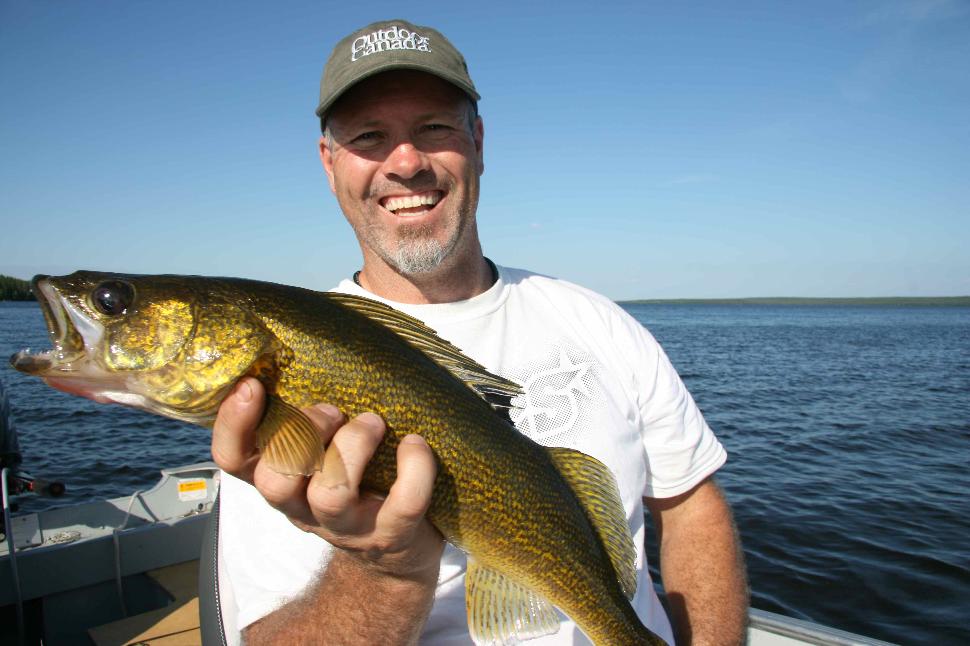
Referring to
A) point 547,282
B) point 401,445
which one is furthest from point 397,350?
point 547,282

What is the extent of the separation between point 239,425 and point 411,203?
1691 millimetres

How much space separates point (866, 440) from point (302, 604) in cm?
1757

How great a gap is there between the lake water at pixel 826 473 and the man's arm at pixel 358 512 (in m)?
7.95

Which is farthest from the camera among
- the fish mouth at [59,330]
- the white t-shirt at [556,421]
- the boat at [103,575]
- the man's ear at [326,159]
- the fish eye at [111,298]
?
the boat at [103,575]

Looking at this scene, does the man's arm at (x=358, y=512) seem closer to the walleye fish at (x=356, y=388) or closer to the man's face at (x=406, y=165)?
the walleye fish at (x=356, y=388)

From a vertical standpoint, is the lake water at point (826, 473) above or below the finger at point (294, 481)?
below

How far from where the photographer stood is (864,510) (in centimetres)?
1127

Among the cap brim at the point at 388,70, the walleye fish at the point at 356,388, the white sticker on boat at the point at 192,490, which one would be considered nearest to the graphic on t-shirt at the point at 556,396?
the walleye fish at the point at 356,388

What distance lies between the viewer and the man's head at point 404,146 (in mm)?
3191

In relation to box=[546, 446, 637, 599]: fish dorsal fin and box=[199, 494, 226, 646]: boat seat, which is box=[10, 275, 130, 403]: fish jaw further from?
box=[546, 446, 637, 599]: fish dorsal fin

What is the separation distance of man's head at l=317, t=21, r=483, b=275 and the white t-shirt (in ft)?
1.12

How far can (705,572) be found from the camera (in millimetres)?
3215

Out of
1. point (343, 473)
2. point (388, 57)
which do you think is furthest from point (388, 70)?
point (343, 473)

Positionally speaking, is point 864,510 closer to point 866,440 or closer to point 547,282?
point 866,440
